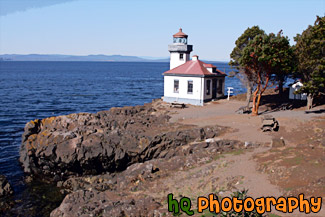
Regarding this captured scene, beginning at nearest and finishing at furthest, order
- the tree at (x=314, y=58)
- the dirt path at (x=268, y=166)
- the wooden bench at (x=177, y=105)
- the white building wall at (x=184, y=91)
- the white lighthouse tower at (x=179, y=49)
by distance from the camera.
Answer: the dirt path at (x=268, y=166), the tree at (x=314, y=58), the wooden bench at (x=177, y=105), the white building wall at (x=184, y=91), the white lighthouse tower at (x=179, y=49)

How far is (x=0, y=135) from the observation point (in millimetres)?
34938

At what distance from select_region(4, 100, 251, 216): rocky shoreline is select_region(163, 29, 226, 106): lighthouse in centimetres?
945

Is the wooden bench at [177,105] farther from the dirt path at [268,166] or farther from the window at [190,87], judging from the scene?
the dirt path at [268,166]

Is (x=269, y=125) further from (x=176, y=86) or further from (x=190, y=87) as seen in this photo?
(x=176, y=86)

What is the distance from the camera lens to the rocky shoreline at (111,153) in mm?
19241

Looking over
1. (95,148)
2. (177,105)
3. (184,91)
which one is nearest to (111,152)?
(95,148)

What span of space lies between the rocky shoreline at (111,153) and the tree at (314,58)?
28.2 feet

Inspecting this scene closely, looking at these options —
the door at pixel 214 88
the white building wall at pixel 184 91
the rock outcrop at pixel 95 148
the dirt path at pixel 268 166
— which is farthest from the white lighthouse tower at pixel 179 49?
the rock outcrop at pixel 95 148

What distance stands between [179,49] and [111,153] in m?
23.0

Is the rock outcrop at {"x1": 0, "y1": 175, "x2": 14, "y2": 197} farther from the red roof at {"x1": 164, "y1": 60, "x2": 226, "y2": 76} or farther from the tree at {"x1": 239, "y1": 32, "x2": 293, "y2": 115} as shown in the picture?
the red roof at {"x1": 164, "y1": 60, "x2": 226, "y2": 76}

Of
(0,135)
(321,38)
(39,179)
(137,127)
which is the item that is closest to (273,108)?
(321,38)

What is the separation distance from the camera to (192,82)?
126ft

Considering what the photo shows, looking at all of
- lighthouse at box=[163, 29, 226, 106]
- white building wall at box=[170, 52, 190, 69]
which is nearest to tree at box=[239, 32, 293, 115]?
lighthouse at box=[163, 29, 226, 106]

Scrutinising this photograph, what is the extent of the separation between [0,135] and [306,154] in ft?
100
